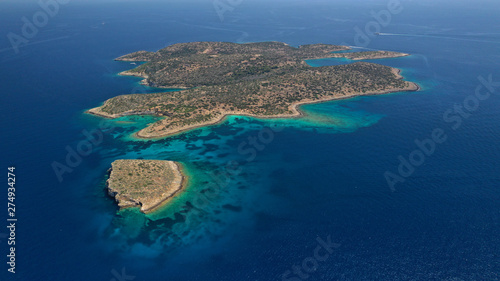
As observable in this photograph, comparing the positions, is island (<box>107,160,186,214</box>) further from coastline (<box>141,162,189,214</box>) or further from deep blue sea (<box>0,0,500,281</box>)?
deep blue sea (<box>0,0,500,281</box>)

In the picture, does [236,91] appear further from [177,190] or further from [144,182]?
[144,182]

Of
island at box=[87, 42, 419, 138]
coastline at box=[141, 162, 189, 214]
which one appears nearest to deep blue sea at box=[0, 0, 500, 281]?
coastline at box=[141, 162, 189, 214]

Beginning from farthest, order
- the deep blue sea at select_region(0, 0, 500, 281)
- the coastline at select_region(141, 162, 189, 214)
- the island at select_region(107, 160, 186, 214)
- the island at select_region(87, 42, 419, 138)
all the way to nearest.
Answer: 1. the island at select_region(87, 42, 419, 138)
2. the island at select_region(107, 160, 186, 214)
3. the coastline at select_region(141, 162, 189, 214)
4. the deep blue sea at select_region(0, 0, 500, 281)

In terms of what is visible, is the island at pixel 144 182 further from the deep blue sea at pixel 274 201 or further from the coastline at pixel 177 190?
the deep blue sea at pixel 274 201

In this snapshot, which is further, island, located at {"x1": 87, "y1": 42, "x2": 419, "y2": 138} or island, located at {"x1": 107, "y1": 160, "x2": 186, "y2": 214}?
island, located at {"x1": 87, "y1": 42, "x2": 419, "y2": 138}

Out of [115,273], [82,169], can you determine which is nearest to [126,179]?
[82,169]

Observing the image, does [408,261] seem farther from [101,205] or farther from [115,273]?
[101,205]

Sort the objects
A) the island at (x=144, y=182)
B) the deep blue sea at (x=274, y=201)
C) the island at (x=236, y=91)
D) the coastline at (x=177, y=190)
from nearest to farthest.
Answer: the deep blue sea at (x=274, y=201) → the coastline at (x=177, y=190) → the island at (x=144, y=182) → the island at (x=236, y=91)

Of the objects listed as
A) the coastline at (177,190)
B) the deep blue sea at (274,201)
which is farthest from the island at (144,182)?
the deep blue sea at (274,201)
